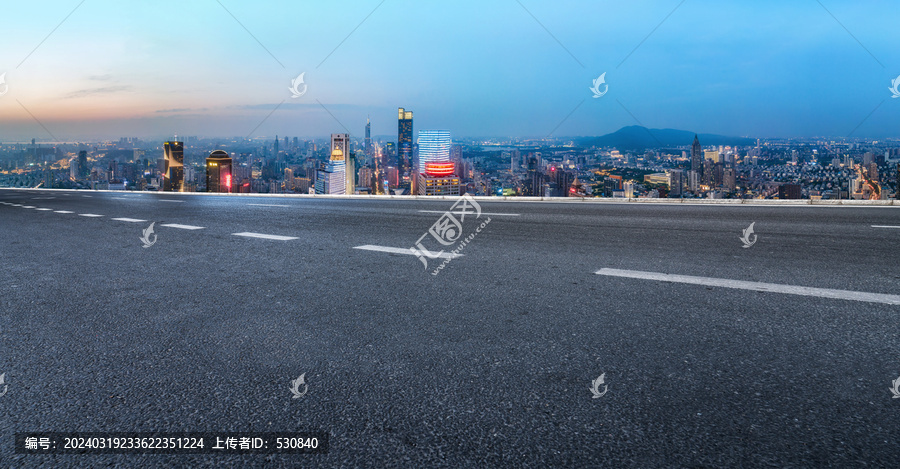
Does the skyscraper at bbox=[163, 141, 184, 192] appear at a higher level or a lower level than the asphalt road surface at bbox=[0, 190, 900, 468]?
higher

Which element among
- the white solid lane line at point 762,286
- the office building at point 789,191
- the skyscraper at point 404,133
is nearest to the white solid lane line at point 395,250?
the white solid lane line at point 762,286

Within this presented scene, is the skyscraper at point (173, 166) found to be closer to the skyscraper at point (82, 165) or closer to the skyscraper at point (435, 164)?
the skyscraper at point (82, 165)

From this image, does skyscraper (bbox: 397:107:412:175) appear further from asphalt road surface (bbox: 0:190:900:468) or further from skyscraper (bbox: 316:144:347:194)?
asphalt road surface (bbox: 0:190:900:468)

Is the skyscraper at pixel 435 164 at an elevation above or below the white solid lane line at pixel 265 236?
above

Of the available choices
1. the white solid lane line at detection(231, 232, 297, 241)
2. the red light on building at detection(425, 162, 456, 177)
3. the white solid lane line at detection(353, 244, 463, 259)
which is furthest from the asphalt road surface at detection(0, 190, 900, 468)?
the red light on building at detection(425, 162, 456, 177)

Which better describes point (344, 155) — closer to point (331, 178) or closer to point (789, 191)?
point (331, 178)

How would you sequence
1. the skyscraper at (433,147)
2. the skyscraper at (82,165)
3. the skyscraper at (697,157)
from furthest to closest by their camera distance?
the skyscraper at (82,165), the skyscraper at (433,147), the skyscraper at (697,157)
